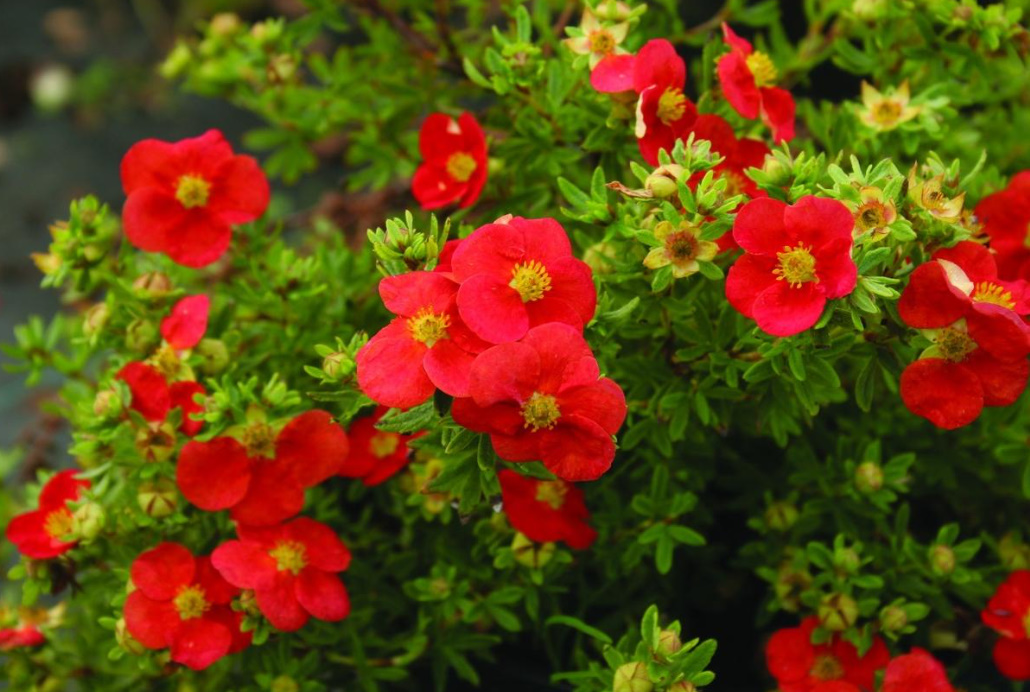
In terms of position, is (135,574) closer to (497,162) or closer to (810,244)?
(497,162)

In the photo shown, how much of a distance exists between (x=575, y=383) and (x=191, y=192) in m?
0.60

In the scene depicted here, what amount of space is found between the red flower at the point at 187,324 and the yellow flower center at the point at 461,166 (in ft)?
1.06

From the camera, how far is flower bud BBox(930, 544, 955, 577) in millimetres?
1195

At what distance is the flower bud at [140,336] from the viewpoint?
48.7 inches

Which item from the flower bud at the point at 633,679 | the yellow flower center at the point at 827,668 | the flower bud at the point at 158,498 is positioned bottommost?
the yellow flower center at the point at 827,668

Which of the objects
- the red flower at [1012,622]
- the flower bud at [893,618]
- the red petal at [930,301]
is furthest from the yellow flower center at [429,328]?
the red flower at [1012,622]

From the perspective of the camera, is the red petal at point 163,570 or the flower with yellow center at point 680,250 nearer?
the flower with yellow center at point 680,250

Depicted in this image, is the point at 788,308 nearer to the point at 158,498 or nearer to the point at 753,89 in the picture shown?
the point at 753,89

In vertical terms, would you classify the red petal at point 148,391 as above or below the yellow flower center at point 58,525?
above

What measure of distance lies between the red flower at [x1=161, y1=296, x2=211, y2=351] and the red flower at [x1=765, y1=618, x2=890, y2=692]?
0.74 m

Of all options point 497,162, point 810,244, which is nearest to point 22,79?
point 497,162

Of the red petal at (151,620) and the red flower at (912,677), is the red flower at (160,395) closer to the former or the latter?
the red petal at (151,620)

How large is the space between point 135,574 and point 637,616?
0.61 metres

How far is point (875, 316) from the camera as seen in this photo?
3.12ft
